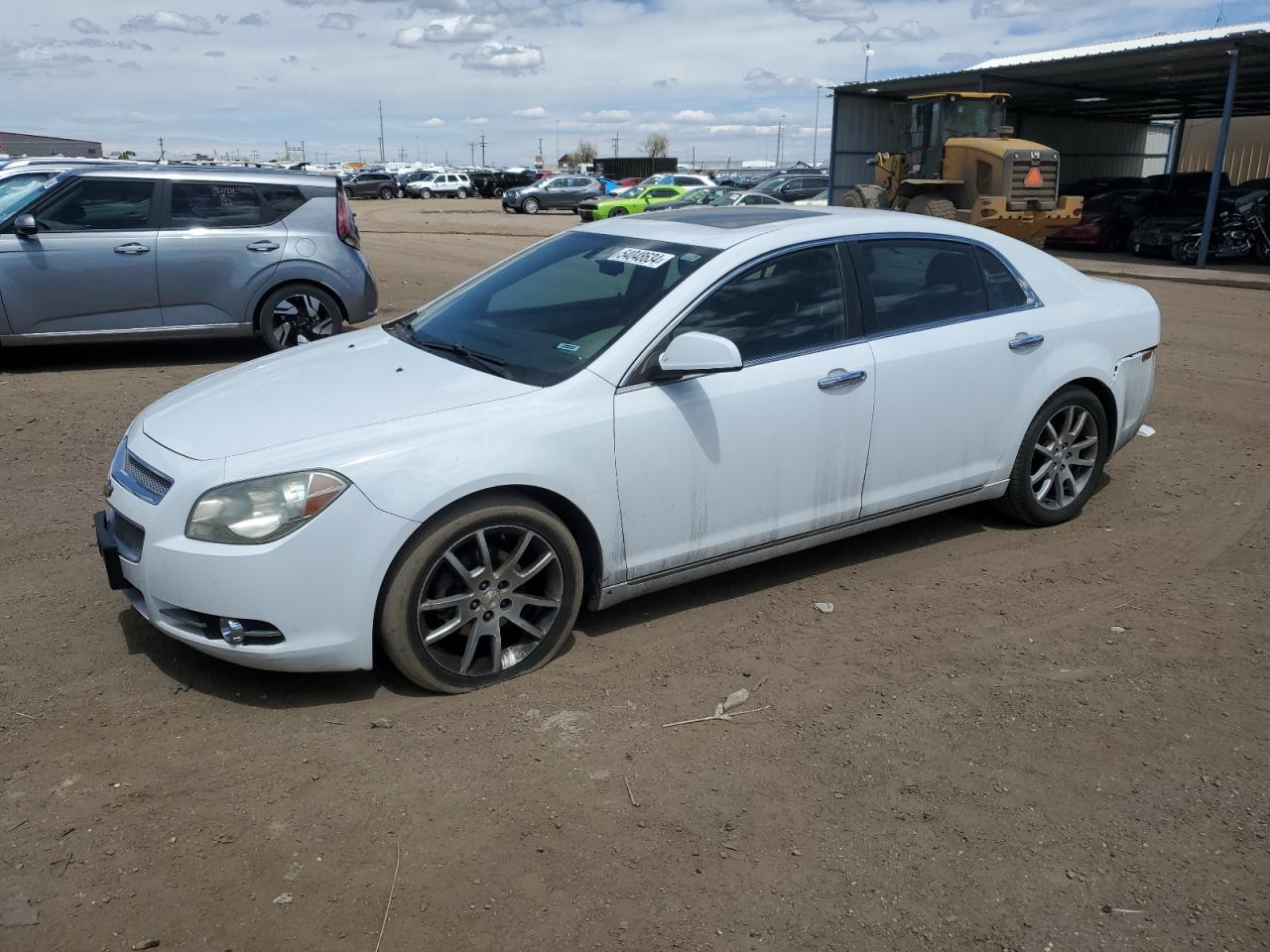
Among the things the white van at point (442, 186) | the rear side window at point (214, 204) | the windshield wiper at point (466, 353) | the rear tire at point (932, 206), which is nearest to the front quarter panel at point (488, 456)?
the windshield wiper at point (466, 353)

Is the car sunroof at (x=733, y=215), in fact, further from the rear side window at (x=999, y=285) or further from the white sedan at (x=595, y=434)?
the rear side window at (x=999, y=285)

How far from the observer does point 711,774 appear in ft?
10.8

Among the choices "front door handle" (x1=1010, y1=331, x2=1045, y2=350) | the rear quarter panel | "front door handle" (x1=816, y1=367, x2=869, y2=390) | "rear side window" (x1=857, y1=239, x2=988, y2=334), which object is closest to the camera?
"front door handle" (x1=816, y1=367, x2=869, y2=390)

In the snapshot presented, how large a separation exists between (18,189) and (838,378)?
9623 millimetres

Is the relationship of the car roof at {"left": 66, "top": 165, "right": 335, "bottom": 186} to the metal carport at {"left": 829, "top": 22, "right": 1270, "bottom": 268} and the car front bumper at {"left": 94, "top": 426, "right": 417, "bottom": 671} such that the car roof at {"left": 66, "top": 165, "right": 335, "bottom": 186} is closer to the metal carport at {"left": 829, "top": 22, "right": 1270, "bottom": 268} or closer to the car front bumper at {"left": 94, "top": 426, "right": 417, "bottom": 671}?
the car front bumper at {"left": 94, "top": 426, "right": 417, "bottom": 671}

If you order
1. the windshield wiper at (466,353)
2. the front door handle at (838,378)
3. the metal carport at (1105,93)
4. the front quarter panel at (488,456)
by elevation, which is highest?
the metal carport at (1105,93)

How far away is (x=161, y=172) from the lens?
362 inches

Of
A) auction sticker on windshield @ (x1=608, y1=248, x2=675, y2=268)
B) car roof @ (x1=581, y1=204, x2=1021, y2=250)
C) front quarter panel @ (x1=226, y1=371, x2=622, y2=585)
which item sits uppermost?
car roof @ (x1=581, y1=204, x2=1021, y2=250)

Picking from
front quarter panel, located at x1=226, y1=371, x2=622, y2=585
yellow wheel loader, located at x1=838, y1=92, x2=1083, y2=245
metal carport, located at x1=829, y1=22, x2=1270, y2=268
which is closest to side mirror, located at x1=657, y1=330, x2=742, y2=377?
front quarter panel, located at x1=226, y1=371, x2=622, y2=585

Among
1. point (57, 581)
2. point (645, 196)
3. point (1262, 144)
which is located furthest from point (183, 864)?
point (1262, 144)

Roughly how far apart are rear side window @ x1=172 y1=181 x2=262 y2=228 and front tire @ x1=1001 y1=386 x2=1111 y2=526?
705cm

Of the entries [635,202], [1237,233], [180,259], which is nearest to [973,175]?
[1237,233]

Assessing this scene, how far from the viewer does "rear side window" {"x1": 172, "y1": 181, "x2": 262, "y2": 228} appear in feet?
29.9

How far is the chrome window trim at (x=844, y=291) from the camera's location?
3.94 m
